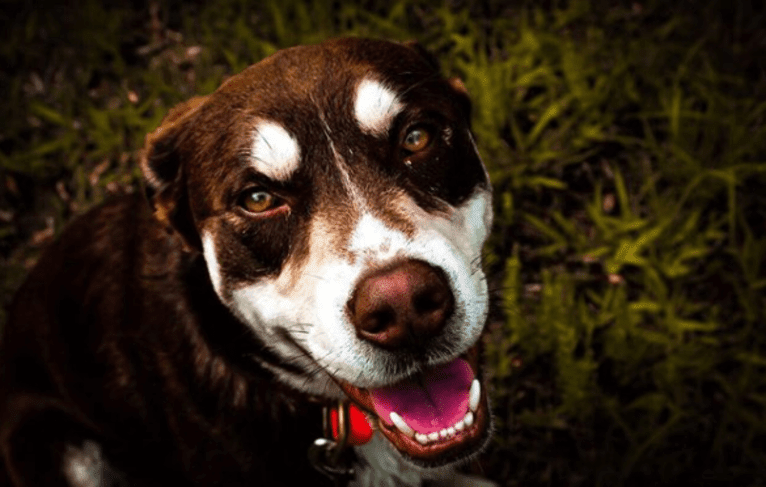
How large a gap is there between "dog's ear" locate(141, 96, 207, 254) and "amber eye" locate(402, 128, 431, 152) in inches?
30.8

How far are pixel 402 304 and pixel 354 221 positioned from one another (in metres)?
0.37

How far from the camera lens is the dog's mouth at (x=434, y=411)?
2258 millimetres

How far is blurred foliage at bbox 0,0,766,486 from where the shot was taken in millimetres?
3418

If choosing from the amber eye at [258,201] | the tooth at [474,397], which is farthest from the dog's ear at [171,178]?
the tooth at [474,397]

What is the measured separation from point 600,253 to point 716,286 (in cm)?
59

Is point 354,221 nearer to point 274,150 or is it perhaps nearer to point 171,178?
point 274,150

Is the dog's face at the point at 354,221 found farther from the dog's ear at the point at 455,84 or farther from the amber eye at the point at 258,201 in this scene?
the dog's ear at the point at 455,84

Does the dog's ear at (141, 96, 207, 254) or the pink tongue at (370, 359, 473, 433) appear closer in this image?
the pink tongue at (370, 359, 473, 433)

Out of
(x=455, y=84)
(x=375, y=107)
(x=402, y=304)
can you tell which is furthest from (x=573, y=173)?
(x=402, y=304)

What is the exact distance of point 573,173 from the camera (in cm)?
397

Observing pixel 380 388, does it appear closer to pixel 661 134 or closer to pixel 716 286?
pixel 716 286

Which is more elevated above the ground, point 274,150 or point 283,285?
point 274,150

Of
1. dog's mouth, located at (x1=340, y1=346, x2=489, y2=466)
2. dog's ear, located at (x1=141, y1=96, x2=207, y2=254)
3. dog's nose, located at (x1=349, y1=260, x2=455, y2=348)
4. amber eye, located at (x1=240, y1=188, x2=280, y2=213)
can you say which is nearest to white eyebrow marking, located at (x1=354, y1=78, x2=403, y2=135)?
amber eye, located at (x1=240, y1=188, x2=280, y2=213)

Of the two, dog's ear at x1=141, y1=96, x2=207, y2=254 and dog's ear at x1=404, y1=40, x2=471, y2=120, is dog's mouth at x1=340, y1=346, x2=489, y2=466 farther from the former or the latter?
dog's ear at x1=404, y1=40, x2=471, y2=120
